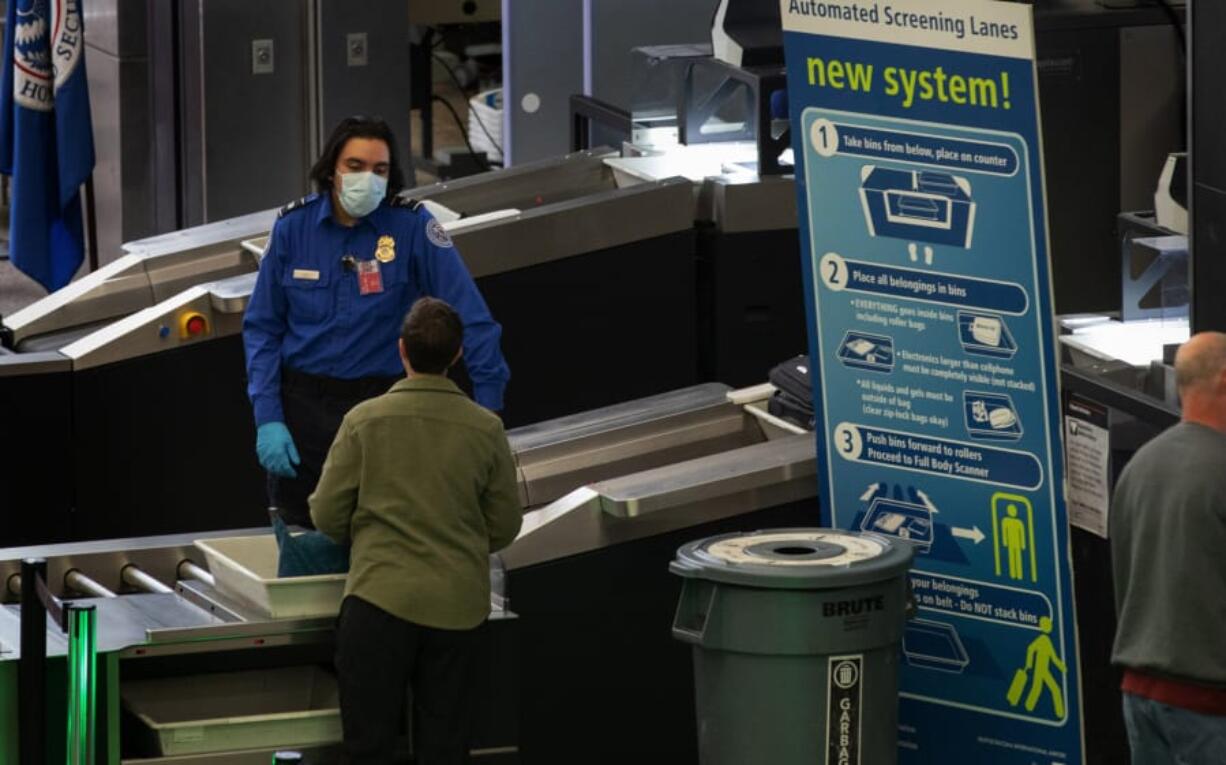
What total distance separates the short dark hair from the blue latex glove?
0.91 m

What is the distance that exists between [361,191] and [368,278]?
223mm

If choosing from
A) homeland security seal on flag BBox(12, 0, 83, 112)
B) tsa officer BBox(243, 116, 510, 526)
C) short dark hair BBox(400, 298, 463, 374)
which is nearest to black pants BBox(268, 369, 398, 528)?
tsa officer BBox(243, 116, 510, 526)

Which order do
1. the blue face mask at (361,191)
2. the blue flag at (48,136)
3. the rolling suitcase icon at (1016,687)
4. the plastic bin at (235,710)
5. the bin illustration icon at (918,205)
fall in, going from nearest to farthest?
the plastic bin at (235,710)
the bin illustration icon at (918,205)
the rolling suitcase icon at (1016,687)
the blue face mask at (361,191)
the blue flag at (48,136)

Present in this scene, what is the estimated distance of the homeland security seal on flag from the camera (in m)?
10.2

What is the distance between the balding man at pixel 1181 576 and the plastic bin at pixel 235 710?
5.54ft

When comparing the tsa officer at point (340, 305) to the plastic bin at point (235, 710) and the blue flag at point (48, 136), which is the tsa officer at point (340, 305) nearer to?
the plastic bin at point (235, 710)

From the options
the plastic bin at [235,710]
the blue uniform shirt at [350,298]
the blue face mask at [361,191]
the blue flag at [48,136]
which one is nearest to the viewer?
the plastic bin at [235,710]

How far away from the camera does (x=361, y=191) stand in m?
5.88

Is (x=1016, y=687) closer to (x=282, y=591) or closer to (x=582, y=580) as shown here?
(x=582, y=580)

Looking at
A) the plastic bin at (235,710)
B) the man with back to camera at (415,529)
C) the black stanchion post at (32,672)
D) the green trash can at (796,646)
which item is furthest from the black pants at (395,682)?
the black stanchion post at (32,672)

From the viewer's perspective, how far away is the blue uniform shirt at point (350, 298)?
5973mm

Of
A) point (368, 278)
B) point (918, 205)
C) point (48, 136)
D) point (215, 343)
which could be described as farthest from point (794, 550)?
point (48, 136)

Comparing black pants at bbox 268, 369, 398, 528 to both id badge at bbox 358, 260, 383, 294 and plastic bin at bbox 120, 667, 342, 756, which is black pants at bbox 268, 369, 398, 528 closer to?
id badge at bbox 358, 260, 383, 294

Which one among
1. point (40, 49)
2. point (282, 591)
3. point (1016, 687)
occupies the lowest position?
point (1016, 687)
